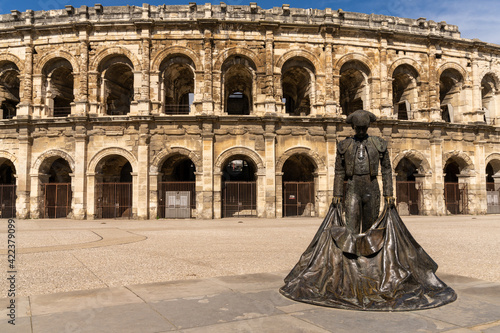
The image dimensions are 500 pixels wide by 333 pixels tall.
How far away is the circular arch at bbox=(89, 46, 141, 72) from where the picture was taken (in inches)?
749

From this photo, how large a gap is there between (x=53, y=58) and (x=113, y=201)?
26.0 feet

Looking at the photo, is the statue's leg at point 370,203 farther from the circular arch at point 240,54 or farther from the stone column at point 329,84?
the circular arch at point 240,54

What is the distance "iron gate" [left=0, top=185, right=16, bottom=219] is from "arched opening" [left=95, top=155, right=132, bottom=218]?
484cm

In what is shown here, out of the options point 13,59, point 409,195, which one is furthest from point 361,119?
point 13,59

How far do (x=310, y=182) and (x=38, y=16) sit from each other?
16.4m

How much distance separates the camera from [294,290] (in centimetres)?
443

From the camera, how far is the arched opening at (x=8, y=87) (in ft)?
66.4

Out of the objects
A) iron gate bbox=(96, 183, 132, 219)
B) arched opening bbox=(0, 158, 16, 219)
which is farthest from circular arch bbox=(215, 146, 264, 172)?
arched opening bbox=(0, 158, 16, 219)

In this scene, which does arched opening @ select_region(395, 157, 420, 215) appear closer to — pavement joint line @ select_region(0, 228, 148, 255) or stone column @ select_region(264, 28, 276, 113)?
stone column @ select_region(264, 28, 276, 113)

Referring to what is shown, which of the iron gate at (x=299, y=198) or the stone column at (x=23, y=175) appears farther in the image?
the iron gate at (x=299, y=198)

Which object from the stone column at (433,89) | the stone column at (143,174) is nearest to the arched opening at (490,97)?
the stone column at (433,89)

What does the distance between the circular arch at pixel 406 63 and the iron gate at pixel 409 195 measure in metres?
6.01

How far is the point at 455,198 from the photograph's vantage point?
855 inches

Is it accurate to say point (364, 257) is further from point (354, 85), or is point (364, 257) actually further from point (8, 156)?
point (8, 156)
